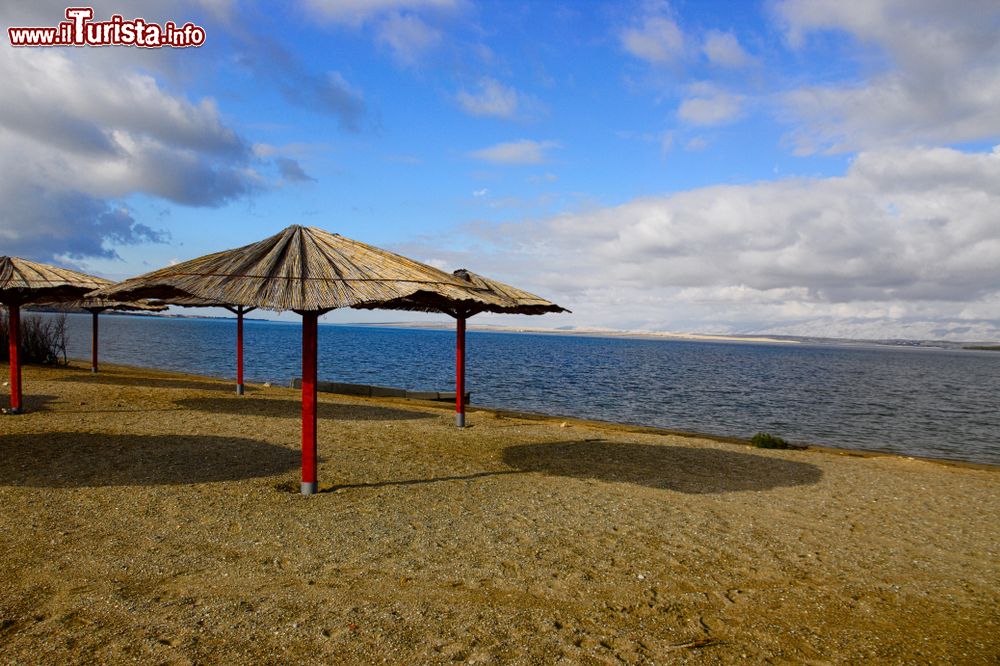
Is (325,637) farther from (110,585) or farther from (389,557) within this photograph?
(110,585)

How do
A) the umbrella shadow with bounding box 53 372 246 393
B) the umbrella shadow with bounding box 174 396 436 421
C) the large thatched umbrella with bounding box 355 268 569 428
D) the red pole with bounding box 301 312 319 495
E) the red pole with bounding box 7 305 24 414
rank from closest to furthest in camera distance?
the red pole with bounding box 301 312 319 495 < the large thatched umbrella with bounding box 355 268 569 428 < the red pole with bounding box 7 305 24 414 < the umbrella shadow with bounding box 174 396 436 421 < the umbrella shadow with bounding box 53 372 246 393

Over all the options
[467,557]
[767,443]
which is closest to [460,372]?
[467,557]

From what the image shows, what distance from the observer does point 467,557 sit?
575 centimetres

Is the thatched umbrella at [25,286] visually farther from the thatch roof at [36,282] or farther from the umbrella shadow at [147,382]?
the umbrella shadow at [147,382]

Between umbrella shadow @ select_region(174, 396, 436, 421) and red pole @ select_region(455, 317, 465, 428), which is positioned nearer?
red pole @ select_region(455, 317, 465, 428)

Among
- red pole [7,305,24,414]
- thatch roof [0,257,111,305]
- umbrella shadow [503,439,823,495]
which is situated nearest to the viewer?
umbrella shadow [503,439,823,495]

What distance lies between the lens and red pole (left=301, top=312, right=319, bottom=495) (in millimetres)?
7477

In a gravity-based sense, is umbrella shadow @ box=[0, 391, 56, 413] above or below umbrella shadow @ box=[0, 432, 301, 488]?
above

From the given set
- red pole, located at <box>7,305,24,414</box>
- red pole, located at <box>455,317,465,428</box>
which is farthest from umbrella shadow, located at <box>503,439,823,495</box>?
red pole, located at <box>7,305,24,414</box>

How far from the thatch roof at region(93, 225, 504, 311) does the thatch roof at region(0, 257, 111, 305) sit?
18.4 feet

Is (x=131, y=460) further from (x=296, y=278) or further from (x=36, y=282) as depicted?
(x=36, y=282)

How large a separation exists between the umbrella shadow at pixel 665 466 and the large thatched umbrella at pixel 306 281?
4114mm

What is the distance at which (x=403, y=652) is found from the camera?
399 cm

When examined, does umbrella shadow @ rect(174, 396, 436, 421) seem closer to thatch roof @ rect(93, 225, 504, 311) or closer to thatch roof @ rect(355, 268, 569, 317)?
thatch roof @ rect(355, 268, 569, 317)
